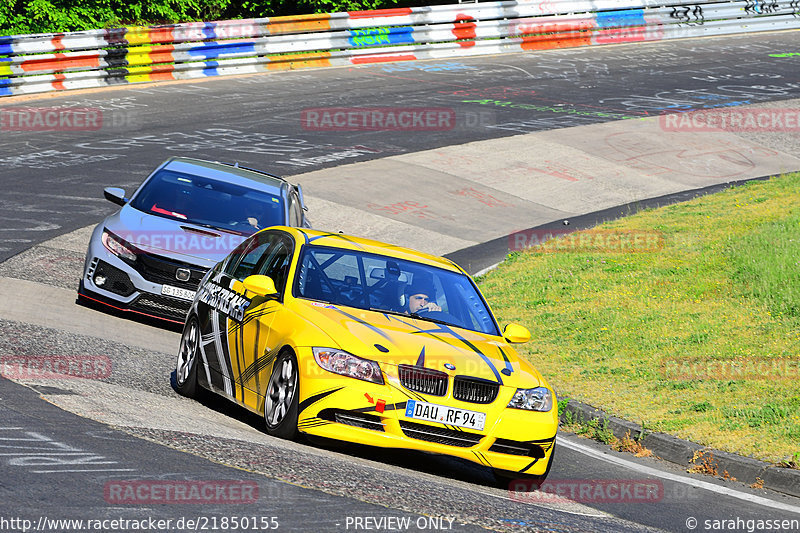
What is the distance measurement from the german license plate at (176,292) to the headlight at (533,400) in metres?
4.92

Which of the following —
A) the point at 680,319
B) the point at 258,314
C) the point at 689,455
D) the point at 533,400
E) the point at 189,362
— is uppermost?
the point at 258,314

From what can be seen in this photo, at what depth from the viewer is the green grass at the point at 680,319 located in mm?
10180

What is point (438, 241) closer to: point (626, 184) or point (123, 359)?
point (626, 184)

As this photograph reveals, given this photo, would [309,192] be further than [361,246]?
Yes

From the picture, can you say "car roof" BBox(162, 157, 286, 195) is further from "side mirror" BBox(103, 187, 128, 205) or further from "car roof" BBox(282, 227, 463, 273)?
"car roof" BBox(282, 227, 463, 273)

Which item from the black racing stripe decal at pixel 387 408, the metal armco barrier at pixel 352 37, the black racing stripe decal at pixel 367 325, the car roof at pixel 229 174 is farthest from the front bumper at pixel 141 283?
the metal armco barrier at pixel 352 37

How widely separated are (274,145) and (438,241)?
5.90m

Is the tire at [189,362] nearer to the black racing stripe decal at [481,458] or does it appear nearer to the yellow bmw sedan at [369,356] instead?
the yellow bmw sedan at [369,356]

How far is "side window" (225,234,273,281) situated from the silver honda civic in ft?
6.78

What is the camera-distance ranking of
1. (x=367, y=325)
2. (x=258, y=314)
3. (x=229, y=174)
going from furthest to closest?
(x=229, y=174), (x=258, y=314), (x=367, y=325)

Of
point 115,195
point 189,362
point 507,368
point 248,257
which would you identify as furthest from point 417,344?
point 115,195

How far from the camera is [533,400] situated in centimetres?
794

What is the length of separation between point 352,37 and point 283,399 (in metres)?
25.3

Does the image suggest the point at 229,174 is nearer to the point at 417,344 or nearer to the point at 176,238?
the point at 176,238
